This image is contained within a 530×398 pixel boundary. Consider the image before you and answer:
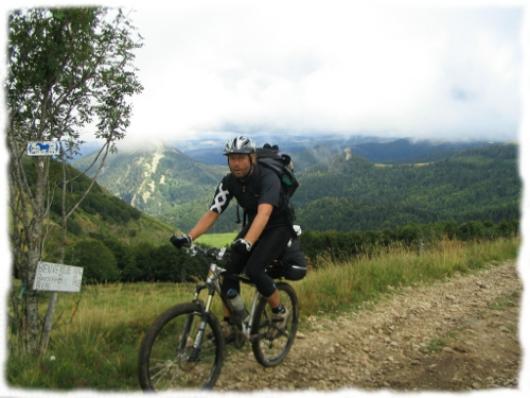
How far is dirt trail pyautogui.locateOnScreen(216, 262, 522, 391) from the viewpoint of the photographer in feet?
18.8

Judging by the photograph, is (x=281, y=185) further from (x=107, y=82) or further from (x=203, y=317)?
(x=107, y=82)

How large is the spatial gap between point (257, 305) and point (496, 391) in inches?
117

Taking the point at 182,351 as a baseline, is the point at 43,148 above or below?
above

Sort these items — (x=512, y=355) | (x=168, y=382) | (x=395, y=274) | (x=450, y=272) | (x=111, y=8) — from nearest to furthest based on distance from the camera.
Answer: (x=168, y=382) → (x=512, y=355) → (x=111, y=8) → (x=395, y=274) → (x=450, y=272)

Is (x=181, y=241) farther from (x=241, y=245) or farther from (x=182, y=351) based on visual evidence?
→ (x=182, y=351)

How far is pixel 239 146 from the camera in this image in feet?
17.7

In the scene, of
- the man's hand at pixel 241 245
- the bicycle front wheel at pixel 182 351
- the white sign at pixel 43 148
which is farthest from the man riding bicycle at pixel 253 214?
the white sign at pixel 43 148

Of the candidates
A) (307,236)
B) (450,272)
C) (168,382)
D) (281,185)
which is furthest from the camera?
(307,236)

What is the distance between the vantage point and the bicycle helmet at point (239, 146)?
536 cm

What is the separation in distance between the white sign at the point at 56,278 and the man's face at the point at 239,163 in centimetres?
252

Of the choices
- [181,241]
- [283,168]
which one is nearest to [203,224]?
[181,241]

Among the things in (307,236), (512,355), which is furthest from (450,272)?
(307,236)

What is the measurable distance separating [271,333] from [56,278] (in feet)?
9.71

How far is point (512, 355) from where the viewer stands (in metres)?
6.41
